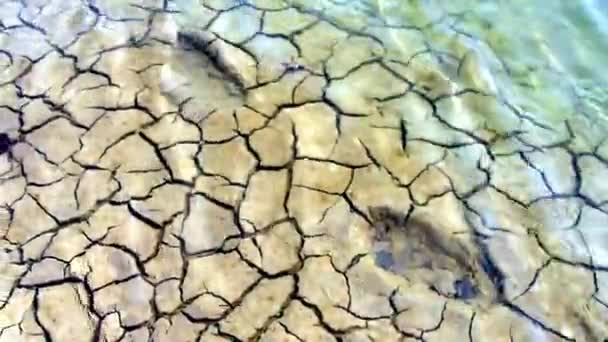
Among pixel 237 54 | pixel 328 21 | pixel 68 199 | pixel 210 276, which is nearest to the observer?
pixel 210 276

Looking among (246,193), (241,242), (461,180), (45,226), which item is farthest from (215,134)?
(461,180)

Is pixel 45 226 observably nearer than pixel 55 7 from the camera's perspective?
Yes

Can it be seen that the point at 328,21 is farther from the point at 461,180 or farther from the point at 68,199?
the point at 68,199

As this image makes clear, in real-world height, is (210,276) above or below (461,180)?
below

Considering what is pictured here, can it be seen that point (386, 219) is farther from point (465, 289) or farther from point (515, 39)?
point (515, 39)

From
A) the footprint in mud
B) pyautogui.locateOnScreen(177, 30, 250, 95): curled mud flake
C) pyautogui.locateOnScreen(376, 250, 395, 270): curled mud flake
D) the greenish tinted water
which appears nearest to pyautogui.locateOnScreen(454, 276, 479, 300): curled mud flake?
the footprint in mud

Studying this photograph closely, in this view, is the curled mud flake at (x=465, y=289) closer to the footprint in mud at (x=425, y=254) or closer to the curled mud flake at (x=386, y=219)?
the footprint in mud at (x=425, y=254)

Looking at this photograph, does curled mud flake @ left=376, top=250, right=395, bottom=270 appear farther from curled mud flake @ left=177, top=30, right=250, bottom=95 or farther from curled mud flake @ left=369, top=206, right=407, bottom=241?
curled mud flake @ left=177, top=30, right=250, bottom=95

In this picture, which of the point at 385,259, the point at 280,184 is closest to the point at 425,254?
the point at 385,259
